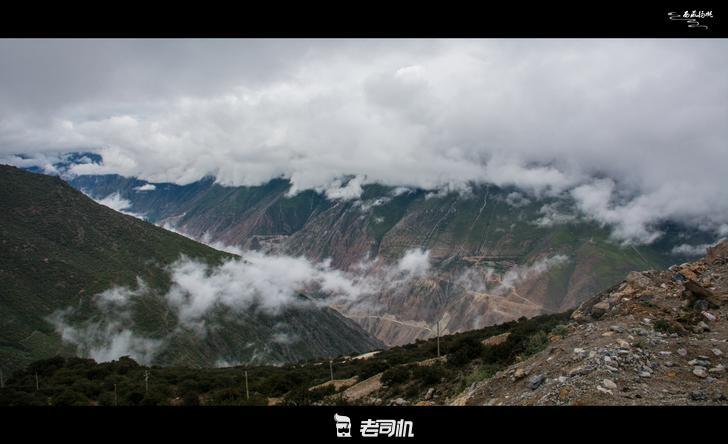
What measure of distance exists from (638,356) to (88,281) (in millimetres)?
126946

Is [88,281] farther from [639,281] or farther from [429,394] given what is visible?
[639,281]

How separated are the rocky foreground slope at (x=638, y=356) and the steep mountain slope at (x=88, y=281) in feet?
293

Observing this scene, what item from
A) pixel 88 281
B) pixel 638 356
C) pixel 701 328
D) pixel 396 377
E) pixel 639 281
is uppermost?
pixel 88 281

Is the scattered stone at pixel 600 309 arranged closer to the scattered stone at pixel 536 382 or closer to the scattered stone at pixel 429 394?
the scattered stone at pixel 536 382

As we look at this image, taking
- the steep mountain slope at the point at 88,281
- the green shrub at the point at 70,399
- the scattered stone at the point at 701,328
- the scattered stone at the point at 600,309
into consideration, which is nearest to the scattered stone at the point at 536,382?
the scattered stone at the point at 701,328

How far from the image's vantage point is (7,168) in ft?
461

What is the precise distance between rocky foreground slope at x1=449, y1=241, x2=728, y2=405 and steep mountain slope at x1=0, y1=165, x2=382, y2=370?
293ft

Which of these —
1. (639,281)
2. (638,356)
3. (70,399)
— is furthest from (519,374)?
(70,399)

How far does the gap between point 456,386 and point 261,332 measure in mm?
145749

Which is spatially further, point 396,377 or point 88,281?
point 88,281

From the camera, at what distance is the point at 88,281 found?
361 ft

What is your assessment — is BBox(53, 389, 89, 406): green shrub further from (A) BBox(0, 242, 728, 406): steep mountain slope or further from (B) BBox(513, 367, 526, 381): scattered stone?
(B) BBox(513, 367, 526, 381): scattered stone
